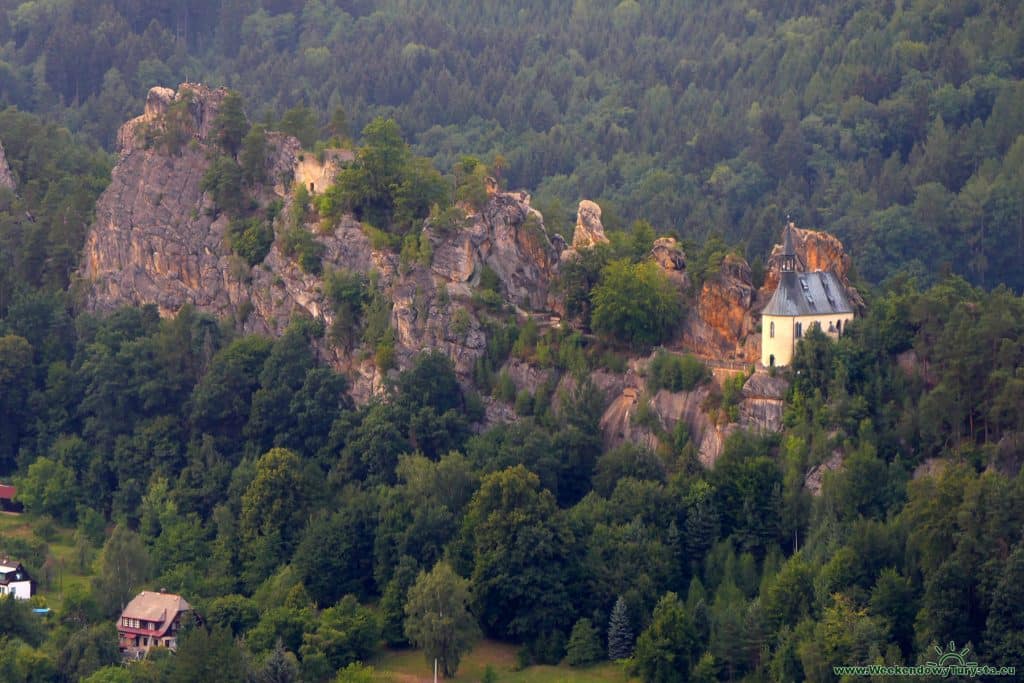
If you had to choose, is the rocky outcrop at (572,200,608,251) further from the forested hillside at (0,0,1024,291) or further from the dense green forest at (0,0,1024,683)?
the forested hillside at (0,0,1024,291)

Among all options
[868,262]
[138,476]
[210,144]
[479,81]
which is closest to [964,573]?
[138,476]

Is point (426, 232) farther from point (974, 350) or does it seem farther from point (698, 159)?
point (698, 159)

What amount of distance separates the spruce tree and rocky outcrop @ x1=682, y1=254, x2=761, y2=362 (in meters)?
11.1

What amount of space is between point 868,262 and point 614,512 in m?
48.3

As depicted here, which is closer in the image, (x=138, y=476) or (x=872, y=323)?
(x=872, y=323)

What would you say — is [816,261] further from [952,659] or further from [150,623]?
[150,623]

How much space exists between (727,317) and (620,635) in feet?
43.3

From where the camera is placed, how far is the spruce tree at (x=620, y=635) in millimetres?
77688

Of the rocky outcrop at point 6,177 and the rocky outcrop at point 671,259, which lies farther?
the rocky outcrop at point 6,177

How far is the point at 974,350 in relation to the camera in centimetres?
7925

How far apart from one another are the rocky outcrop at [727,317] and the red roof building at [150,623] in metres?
19.9

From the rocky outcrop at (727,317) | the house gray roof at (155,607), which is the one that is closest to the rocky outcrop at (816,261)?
the rocky outcrop at (727,317)

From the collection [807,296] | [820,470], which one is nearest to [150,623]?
[820,470]

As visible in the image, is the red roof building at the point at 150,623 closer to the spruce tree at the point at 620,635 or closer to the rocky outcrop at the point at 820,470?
the spruce tree at the point at 620,635
